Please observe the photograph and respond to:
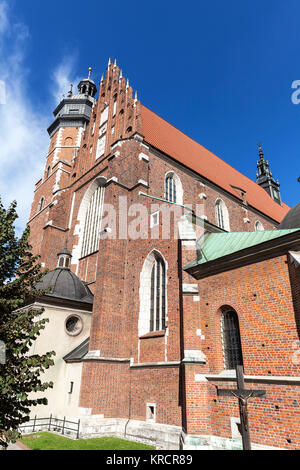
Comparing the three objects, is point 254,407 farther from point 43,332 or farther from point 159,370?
point 43,332

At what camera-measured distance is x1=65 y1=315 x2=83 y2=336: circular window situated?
45.6ft

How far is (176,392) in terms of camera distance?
392 inches

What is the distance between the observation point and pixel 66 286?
14.6 meters

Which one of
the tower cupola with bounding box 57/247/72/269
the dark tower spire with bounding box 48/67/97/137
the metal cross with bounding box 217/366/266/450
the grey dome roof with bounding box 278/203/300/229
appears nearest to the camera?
the metal cross with bounding box 217/366/266/450

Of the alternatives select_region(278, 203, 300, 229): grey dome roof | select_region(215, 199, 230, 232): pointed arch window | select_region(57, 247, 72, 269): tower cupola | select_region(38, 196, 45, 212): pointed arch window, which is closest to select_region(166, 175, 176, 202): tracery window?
select_region(215, 199, 230, 232): pointed arch window

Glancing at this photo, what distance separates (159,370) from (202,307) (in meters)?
2.78

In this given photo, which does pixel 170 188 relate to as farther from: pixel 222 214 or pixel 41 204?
pixel 41 204

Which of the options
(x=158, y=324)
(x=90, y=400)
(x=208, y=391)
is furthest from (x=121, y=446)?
(x=158, y=324)

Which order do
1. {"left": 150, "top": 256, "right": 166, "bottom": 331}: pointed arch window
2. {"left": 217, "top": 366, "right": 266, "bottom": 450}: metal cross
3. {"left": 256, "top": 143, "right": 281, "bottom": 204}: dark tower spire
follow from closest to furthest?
1. {"left": 217, "top": 366, "right": 266, "bottom": 450}: metal cross
2. {"left": 150, "top": 256, "right": 166, "bottom": 331}: pointed arch window
3. {"left": 256, "top": 143, "right": 281, "bottom": 204}: dark tower spire

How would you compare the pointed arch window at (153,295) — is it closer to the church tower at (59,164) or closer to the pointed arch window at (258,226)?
the church tower at (59,164)

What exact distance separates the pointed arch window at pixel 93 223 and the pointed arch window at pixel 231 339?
905cm

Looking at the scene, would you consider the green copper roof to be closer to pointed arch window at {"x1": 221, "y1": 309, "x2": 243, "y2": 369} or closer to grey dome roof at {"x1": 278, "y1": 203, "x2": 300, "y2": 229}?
grey dome roof at {"x1": 278, "y1": 203, "x2": 300, "y2": 229}

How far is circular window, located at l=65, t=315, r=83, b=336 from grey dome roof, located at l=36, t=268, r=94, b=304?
0.84 m
